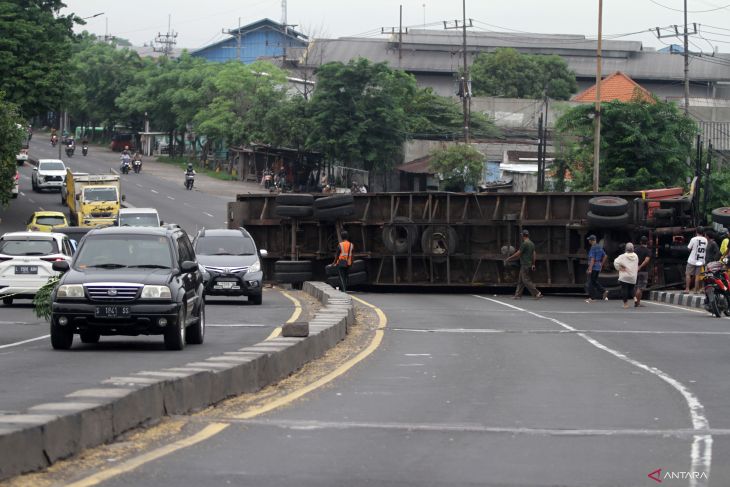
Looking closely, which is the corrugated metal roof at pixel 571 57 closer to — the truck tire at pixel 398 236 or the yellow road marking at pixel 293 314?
the truck tire at pixel 398 236

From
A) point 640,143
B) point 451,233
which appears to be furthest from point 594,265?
point 640,143

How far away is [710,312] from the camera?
27.0 metres

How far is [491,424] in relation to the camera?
10.9 metres

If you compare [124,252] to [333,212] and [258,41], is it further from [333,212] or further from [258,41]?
[258,41]

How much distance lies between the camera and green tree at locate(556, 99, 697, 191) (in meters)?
53.4

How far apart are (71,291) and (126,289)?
741 mm

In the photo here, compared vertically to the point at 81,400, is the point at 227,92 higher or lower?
higher

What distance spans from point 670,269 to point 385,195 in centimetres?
855

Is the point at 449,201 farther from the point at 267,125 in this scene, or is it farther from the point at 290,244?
the point at 267,125

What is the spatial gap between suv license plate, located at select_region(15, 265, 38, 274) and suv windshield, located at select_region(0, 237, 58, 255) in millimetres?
1050

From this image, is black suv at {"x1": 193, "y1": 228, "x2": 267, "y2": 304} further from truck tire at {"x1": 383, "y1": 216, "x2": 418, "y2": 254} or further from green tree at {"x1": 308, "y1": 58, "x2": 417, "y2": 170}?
green tree at {"x1": 308, "y1": 58, "x2": 417, "y2": 170}

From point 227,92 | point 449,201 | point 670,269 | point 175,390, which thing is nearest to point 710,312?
point 670,269

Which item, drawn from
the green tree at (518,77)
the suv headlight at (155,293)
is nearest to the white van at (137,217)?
the suv headlight at (155,293)

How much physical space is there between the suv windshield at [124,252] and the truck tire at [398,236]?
62.8ft
